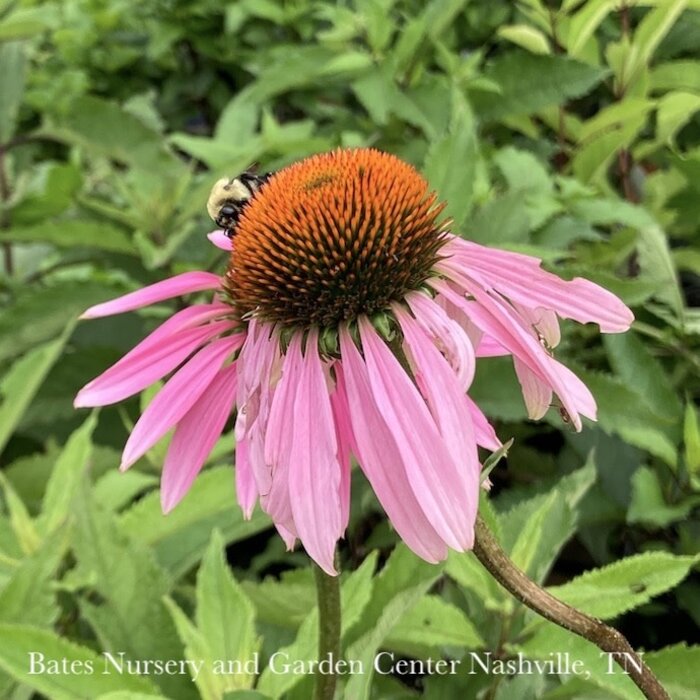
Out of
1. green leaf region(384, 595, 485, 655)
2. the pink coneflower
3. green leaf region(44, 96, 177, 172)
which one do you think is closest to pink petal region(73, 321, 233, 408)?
the pink coneflower

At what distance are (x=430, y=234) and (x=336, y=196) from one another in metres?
0.06

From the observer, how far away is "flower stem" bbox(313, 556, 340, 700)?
38 centimetres

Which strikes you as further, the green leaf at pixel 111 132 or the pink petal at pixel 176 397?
the green leaf at pixel 111 132

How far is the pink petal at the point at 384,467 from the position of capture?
1.06 feet

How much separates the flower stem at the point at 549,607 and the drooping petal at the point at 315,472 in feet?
0.21

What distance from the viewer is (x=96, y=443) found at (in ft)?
3.14

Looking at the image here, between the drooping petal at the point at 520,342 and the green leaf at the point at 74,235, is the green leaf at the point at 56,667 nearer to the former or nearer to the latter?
the drooping petal at the point at 520,342

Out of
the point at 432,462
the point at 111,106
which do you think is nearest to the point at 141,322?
the point at 111,106

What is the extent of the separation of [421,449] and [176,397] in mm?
160

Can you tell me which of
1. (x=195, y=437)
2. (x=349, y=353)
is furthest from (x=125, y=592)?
(x=349, y=353)

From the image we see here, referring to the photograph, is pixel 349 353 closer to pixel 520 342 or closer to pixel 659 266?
pixel 520 342

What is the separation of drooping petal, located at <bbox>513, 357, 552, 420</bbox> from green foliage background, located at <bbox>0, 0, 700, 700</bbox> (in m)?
0.07

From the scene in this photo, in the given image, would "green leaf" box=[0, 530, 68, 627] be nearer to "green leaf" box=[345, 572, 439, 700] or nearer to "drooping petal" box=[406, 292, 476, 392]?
"green leaf" box=[345, 572, 439, 700]

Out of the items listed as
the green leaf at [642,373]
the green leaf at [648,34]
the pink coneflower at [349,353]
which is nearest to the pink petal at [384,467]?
the pink coneflower at [349,353]
